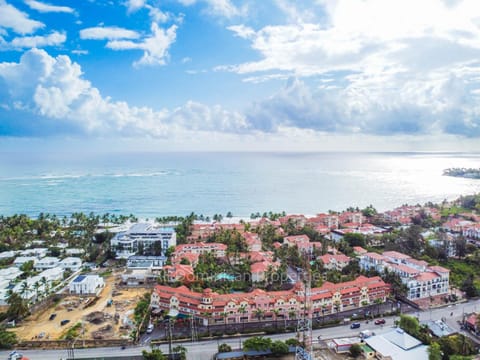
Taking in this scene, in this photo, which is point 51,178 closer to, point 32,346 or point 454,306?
point 32,346

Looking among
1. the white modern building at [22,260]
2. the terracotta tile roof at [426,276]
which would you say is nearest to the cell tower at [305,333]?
the terracotta tile roof at [426,276]

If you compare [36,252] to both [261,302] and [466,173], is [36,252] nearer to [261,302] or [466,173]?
[261,302]

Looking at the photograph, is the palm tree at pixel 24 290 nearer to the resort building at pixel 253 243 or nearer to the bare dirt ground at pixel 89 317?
the bare dirt ground at pixel 89 317

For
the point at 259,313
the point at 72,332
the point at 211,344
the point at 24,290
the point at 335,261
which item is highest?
the point at 24,290

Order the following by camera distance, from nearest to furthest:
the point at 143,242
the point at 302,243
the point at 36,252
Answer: the point at 36,252
the point at 302,243
the point at 143,242

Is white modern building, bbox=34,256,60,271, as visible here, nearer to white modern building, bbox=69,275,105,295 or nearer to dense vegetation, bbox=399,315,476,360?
white modern building, bbox=69,275,105,295

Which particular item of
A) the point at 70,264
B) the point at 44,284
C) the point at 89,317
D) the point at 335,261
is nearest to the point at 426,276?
the point at 335,261
